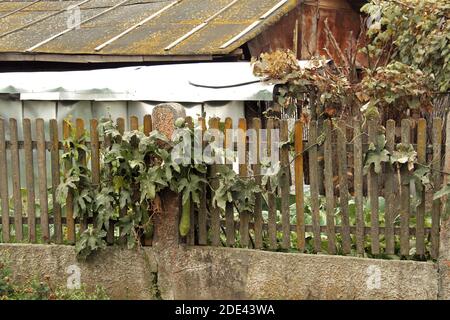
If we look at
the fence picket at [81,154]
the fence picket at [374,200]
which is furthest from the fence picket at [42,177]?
the fence picket at [374,200]

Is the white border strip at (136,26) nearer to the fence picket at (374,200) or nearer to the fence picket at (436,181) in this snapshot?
the fence picket at (374,200)

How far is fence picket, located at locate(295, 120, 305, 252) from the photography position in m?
6.60

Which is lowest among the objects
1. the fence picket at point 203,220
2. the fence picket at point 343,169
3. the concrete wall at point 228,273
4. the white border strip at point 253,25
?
the concrete wall at point 228,273

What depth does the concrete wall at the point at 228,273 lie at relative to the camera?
634 cm

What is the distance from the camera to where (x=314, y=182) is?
260 inches

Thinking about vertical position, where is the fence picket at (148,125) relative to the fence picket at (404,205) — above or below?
above

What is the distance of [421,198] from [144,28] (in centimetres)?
715

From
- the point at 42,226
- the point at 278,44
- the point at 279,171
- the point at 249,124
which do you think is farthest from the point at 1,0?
the point at 279,171

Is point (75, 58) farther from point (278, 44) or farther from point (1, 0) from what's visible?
point (1, 0)

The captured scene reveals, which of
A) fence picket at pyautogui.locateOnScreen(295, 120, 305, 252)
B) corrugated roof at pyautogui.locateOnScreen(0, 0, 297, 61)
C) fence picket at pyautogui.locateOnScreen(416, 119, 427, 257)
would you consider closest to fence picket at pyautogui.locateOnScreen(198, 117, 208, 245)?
fence picket at pyautogui.locateOnScreen(295, 120, 305, 252)

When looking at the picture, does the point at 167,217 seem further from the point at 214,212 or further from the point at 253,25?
the point at 253,25

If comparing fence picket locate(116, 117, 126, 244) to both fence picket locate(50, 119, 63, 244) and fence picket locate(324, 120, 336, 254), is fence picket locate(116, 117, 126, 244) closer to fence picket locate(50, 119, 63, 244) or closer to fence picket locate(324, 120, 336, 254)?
fence picket locate(50, 119, 63, 244)

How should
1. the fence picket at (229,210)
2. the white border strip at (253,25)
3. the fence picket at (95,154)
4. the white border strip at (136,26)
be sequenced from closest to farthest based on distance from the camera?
the fence picket at (229,210) → the fence picket at (95,154) → the white border strip at (253,25) → the white border strip at (136,26)

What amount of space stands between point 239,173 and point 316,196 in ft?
2.26
